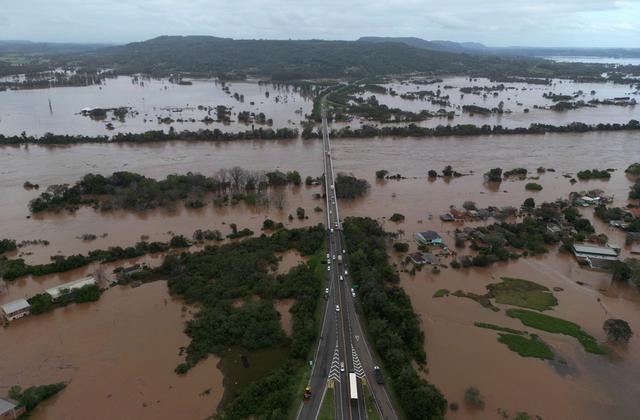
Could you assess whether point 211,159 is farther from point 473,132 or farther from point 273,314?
point 473,132

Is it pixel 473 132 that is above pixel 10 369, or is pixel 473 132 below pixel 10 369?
above

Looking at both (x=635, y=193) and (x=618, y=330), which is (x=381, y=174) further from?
(x=618, y=330)

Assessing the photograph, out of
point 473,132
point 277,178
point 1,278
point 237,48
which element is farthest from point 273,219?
point 237,48

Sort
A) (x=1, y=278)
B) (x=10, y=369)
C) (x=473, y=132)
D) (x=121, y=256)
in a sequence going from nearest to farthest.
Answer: (x=10, y=369), (x=1, y=278), (x=121, y=256), (x=473, y=132)

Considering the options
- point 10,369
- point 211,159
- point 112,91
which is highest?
point 112,91

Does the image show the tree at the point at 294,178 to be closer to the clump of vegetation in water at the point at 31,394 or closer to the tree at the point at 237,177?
the tree at the point at 237,177

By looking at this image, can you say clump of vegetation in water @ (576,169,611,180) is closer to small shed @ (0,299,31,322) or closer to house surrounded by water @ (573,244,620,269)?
house surrounded by water @ (573,244,620,269)
